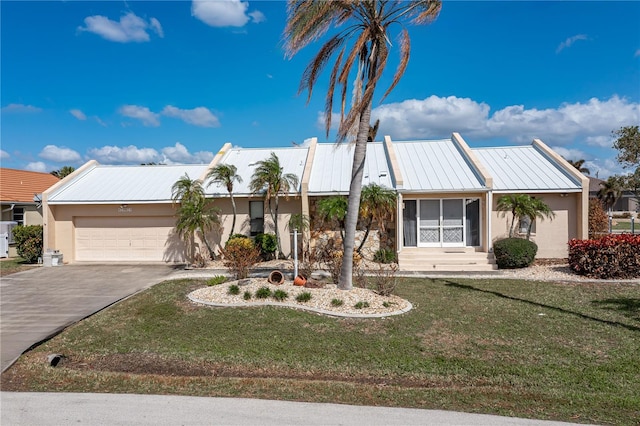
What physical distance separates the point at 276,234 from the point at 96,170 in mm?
11102

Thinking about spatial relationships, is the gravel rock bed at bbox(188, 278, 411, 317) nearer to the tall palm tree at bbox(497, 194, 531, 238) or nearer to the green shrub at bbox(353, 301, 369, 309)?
the green shrub at bbox(353, 301, 369, 309)

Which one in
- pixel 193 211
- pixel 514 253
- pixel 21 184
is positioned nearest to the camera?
pixel 514 253

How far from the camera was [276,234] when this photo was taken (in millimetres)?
17562

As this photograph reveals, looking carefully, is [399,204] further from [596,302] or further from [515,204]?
[596,302]

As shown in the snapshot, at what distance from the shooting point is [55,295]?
1222 centimetres

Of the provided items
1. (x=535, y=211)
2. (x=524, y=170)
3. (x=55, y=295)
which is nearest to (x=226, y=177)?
(x=55, y=295)

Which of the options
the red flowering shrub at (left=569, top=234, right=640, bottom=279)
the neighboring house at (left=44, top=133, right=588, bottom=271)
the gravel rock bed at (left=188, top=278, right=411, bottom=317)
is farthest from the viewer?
the neighboring house at (left=44, top=133, right=588, bottom=271)

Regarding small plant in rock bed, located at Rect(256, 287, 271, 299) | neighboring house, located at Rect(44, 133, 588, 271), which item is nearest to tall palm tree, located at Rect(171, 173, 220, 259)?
neighboring house, located at Rect(44, 133, 588, 271)

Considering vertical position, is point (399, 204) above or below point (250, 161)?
below

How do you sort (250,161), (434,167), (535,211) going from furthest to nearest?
(250,161) < (434,167) < (535,211)

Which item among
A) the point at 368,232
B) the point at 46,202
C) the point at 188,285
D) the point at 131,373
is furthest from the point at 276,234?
the point at 131,373

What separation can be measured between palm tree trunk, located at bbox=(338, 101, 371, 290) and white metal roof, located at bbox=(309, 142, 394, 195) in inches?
232

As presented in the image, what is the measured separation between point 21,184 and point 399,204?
22697mm

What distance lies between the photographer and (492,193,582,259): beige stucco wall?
56.7 ft
